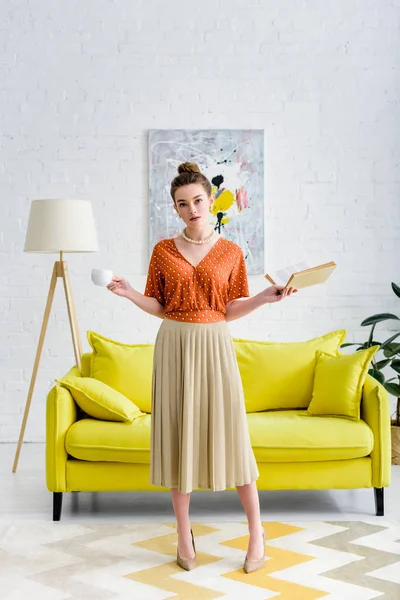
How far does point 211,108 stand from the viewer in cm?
500

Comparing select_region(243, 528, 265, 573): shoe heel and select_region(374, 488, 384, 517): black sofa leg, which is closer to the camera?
select_region(243, 528, 265, 573): shoe heel

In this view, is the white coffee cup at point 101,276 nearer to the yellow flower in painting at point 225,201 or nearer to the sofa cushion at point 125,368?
the sofa cushion at point 125,368

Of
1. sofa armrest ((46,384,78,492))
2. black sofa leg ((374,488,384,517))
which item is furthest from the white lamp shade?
black sofa leg ((374,488,384,517))

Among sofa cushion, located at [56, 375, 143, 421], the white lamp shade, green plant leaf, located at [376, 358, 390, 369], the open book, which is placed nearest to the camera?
the open book

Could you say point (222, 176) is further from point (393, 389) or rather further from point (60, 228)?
point (393, 389)

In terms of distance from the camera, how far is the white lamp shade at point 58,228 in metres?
4.13

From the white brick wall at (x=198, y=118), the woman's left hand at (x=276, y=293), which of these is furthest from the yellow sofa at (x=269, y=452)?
the white brick wall at (x=198, y=118)

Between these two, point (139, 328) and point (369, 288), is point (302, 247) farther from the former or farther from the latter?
point (139, 328)

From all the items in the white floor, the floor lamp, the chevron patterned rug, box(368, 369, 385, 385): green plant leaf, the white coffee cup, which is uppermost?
the floor lamp

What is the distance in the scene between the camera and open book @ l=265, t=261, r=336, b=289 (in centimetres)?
260

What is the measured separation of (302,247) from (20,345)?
2.04 metres

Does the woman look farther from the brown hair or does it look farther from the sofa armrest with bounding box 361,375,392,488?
the sofa armrest with bounding box 361,375,392,488

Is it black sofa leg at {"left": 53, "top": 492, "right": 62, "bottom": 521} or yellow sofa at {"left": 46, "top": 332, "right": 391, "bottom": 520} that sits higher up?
yellow sofa at {"left": 46, "top": 332, "right": 391, "bottom": 520}

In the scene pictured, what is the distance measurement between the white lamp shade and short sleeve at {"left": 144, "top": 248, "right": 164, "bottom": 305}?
128 centimetres
